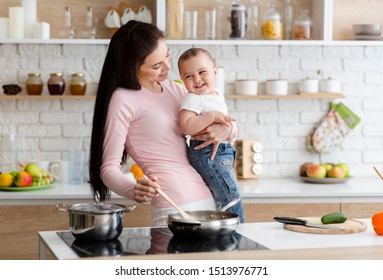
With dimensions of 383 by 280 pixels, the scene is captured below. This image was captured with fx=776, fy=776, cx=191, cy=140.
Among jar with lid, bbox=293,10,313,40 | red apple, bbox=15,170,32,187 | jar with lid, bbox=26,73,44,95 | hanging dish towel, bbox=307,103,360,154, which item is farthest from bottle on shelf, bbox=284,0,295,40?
red apple, bbox=15,170,32,187

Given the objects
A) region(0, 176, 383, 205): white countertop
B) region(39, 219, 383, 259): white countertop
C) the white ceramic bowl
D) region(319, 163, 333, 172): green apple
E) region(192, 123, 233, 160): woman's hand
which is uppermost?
the white ceramic bowl

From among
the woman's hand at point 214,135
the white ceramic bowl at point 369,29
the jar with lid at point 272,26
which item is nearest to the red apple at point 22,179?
the woman's hand at point 214,135

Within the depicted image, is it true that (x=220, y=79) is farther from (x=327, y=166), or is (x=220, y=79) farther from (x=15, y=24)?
(x=15, y=24)

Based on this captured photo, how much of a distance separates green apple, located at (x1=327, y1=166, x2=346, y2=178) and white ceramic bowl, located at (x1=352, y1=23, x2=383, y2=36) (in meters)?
0.87

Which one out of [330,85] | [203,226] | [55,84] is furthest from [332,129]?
[203,226]

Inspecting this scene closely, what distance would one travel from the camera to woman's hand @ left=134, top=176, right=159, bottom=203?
272 cm

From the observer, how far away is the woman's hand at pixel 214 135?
3139mm

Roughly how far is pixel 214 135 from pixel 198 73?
0.85 ft

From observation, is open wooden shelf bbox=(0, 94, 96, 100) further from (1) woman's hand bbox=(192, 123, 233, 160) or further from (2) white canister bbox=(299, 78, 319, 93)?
(1) woman's hand bbox=(192, 123, 233, 160)

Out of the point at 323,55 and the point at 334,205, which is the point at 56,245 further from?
the point at 323,55

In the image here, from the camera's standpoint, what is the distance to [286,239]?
268cm

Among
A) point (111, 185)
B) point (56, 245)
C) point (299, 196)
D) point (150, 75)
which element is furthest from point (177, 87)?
point (299, 196)

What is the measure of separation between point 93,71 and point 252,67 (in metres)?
1.04

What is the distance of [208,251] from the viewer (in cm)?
248
